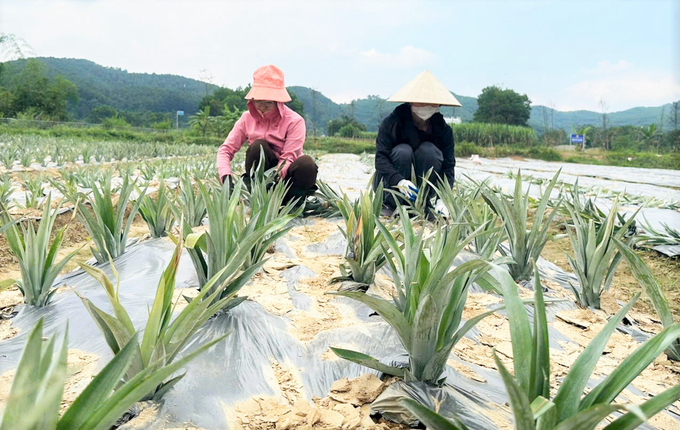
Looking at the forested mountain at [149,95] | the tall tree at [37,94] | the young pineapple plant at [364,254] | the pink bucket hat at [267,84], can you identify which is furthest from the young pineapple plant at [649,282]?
the forested mountain at [149,95]

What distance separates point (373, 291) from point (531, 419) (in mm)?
849

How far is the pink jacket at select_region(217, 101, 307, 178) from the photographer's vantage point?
8.49 ft

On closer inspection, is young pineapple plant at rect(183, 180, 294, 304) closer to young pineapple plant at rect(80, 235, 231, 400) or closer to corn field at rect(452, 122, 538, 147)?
young pineapple plant at rect(80, 235, 231, 400)

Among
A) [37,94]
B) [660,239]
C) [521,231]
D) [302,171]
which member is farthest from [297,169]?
[37,94]

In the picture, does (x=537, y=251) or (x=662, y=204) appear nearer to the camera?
(x=537, y=251)

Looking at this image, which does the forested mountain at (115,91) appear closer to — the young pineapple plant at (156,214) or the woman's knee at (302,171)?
the woman's knee at (302,171)

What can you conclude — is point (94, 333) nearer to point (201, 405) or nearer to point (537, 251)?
point (201, 405)

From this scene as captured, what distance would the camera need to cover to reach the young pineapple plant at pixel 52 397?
1.47 ft

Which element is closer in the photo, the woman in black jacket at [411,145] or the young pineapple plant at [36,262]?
the young pineapple plant at [36,262]

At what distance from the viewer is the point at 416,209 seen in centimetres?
212

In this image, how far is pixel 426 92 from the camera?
7.69 feet

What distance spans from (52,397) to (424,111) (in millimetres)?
2299

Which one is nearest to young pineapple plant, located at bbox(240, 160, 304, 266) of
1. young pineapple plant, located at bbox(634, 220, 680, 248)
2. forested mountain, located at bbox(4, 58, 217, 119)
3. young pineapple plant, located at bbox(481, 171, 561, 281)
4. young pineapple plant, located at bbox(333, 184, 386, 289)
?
young pineapple plant, located at bbox(333, 184, 386, 289)

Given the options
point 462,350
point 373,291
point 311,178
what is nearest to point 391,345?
point 462,350
